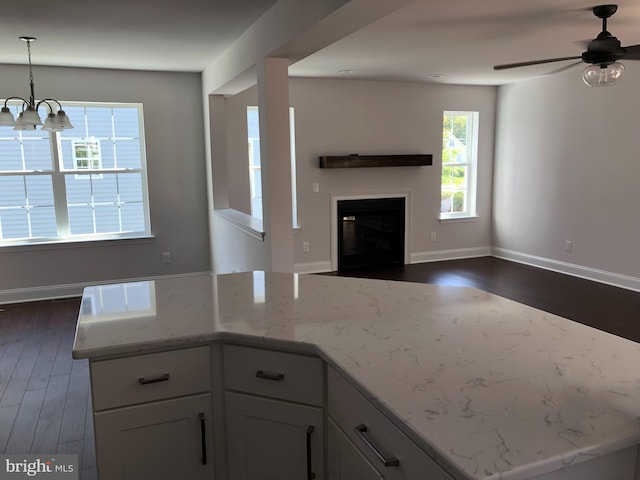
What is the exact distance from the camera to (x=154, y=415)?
5.42ft

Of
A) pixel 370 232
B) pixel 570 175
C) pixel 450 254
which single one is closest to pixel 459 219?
pixel 450 254

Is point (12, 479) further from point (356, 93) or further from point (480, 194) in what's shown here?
point (480, 194)

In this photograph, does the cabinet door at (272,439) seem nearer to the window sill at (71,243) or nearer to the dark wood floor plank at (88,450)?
the dark wood floor plank at (88,450)

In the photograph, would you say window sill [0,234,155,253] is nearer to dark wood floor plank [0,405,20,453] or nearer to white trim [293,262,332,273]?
white trim [293,262,332,273]

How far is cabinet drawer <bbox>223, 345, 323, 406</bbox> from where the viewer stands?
1555mm

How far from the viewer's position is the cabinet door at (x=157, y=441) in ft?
5.32

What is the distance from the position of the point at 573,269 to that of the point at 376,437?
18.6ft

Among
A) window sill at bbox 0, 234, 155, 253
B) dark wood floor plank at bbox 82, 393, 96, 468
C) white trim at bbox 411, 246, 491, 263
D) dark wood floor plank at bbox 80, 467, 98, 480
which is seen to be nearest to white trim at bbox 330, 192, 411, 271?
white trim at bbox 411, 246, 491, 263

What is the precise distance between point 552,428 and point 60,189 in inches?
218

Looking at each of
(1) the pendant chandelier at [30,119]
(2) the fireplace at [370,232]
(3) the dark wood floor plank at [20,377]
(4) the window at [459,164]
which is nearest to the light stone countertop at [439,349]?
(3) the dark wood floor plank at [20,377]

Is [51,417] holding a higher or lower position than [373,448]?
lower

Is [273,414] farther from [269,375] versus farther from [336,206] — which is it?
[336,206]

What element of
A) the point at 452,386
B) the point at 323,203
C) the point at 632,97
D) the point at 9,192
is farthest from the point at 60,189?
the point at 632,97

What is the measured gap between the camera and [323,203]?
6320 mm
